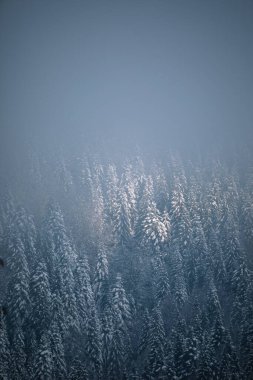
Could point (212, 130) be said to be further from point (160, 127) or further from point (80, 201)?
point (80, 201)

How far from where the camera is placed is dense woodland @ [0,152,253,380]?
162 feet

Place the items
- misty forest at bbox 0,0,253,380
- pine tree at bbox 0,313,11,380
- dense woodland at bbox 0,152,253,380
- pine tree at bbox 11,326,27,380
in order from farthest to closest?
misty forest at bbox 0,0,253,380
dense woodland at bbox 0,152,253,380
pine tree at bbox 11,326,27,380
pine tree at bbox 0,313,11,380

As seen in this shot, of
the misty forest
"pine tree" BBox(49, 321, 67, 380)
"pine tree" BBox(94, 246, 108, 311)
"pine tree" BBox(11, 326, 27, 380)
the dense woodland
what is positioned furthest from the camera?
"pine tree" BBox(94, 246, 108, 311)

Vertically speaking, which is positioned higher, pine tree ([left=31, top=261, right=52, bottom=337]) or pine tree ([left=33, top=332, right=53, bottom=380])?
pine tree ([left=31, top=261, right=52, bottom=337])

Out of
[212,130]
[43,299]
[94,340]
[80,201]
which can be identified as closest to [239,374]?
[94,340]

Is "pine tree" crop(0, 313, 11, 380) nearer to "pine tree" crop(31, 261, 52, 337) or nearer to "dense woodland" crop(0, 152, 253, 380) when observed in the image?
"dense woodland" crop(0, 152, 253, 380)

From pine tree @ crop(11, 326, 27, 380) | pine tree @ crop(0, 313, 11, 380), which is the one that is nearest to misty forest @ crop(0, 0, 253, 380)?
pine tree @ crop(11, 326, 27, 380)

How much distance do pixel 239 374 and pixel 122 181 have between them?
57797 millimetres

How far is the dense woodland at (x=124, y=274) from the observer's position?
49469 millimetres

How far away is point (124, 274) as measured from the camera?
6938 cm

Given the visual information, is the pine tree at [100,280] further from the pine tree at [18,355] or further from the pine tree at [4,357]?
the pine tree at [4,357]

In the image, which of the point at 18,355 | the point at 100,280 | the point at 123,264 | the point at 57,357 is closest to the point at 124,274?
the point at 123,264

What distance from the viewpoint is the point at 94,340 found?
52.3 meters

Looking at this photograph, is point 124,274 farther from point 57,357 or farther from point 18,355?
point 18,355
